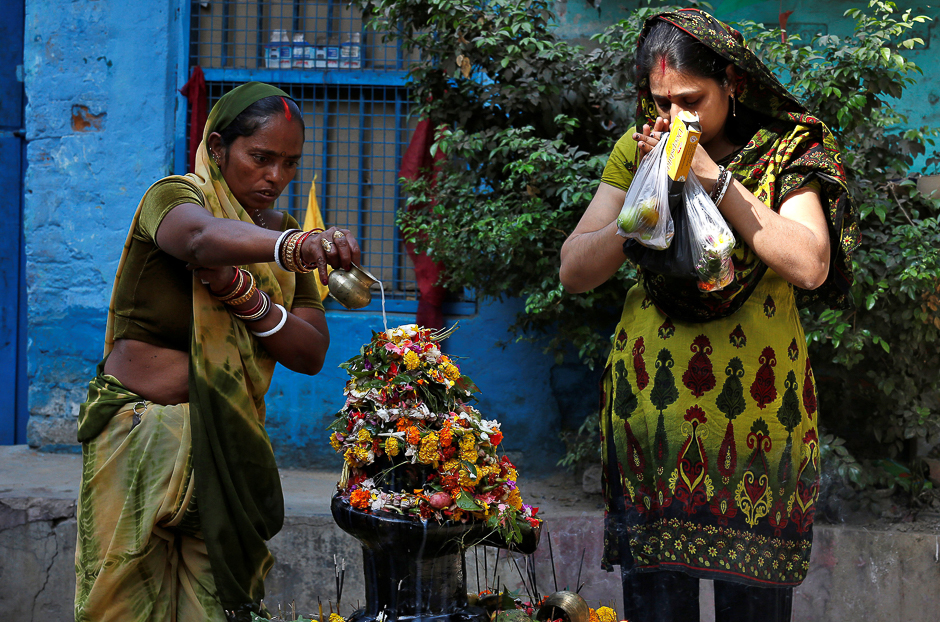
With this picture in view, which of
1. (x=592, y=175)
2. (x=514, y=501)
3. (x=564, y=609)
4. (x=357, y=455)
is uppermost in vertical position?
(x=592, y=175)

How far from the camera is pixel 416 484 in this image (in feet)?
6.16

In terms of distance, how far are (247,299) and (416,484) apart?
2.11ft

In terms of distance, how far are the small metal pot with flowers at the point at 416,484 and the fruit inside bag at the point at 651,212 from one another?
576 mm

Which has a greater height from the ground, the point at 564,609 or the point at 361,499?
the point at 361,499

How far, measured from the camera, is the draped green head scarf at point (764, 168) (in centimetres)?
180

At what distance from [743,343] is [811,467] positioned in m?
0.37

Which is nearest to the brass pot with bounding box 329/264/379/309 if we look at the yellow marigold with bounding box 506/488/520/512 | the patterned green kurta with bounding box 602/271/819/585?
the yellow marigold with bounding box 506/488/520/512

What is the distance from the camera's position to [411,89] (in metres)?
4.72

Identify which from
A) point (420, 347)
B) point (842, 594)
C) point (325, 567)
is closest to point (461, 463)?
point (420, 347)

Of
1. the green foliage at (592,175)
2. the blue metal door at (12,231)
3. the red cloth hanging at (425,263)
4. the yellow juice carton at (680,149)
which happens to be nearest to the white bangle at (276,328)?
the yellow juice carton at (680,149)

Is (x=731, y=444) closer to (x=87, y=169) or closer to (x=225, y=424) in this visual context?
(x=225, y=424)

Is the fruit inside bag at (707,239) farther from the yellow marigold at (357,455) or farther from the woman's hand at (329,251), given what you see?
the yellow marigold at (357,455)

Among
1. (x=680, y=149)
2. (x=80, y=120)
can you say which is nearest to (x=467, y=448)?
(x=680, y=149)

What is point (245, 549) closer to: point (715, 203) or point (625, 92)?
point (715, 203)
